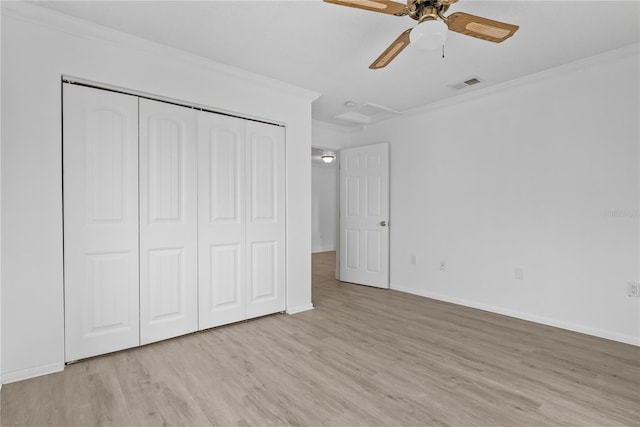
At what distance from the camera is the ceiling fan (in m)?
1.85

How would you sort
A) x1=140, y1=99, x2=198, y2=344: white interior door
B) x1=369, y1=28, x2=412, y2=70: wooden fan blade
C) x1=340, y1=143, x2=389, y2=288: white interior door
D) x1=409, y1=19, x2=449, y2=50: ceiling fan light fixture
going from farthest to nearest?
x1=340, y1=143, x2=389, y2=288: white interior door, x1=140, y1=99, x2=198, y2=344: white interior door, x1=369, y1=28, x2=412, y2=70: wooden fan blade, x1=409, y1=19, x2=449, y2=50: ceiling fan light fixture

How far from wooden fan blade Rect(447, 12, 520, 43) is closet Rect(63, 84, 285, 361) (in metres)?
2.11

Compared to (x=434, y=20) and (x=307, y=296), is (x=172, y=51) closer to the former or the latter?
(x=434, y=20)

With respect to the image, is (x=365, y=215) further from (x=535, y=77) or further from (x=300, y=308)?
(x=535, y=77)

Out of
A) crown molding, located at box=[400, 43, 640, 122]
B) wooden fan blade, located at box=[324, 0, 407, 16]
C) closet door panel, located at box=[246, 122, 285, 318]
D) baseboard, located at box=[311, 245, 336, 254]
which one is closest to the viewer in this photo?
wooden fan blade, located at box=[324, 0, 407, 16]

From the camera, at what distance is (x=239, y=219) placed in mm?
3334

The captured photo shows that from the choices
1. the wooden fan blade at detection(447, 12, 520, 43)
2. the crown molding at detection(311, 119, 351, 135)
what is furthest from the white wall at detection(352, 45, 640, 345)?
the wooden fan blade at detection(447, 12, 520, 43)

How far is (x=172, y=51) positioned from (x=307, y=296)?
111 inches

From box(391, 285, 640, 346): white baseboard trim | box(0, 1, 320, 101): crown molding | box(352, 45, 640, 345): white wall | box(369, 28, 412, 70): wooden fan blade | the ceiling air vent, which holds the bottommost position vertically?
box(391, 285, 640, 346): white baseboard trim

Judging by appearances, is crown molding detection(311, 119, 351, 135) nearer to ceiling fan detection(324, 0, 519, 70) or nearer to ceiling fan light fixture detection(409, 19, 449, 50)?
ceiling fan detection(324, 0, 519, 70)

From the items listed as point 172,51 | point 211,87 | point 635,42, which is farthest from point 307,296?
point 635,42

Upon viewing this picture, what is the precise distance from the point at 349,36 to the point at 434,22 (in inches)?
37.1

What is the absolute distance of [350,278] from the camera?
5.27 m

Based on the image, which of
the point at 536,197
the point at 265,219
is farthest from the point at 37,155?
the point at 536,197
